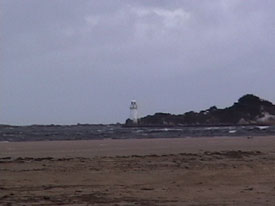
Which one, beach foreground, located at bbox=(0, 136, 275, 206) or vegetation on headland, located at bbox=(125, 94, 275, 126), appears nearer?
beach foreground, located at bbox=(0, 136, 275, 206)

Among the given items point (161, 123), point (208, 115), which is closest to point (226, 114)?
point (208, 115)

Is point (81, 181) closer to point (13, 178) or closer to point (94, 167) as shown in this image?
point (13, 178)

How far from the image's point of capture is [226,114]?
91.5 metres

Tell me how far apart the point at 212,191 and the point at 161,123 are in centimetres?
8175

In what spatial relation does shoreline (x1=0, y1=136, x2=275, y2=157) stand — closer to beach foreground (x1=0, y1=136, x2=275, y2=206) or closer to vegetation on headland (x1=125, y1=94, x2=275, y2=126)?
beach foreground (x1=0, y1=136, x2=275, y2=206)

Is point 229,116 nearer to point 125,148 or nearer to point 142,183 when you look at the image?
point 125,148

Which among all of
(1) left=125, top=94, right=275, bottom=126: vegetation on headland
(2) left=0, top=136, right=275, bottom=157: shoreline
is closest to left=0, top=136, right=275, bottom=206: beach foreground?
(2) left=0, top=136, right=275, bottom=157: shoreline

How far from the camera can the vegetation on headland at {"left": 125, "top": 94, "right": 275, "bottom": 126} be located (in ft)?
291

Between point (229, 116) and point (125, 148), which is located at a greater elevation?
point (229, 116)

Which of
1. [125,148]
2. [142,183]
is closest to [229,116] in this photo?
[125,148]

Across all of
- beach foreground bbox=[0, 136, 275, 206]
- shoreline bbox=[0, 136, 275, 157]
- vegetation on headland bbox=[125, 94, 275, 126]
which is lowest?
beach foreground bbox=[0, 136, 275, 206]

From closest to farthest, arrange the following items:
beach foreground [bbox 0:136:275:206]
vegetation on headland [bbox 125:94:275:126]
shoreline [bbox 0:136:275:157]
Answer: beach foreground [bbox 0:136:275:206] < shoreline [bbox 0:136:275:157] < vegetation on headland [bbox 125:94:275:126]

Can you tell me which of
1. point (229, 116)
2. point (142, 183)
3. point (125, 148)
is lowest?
point (142, 183)

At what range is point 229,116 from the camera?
90.9 metres
